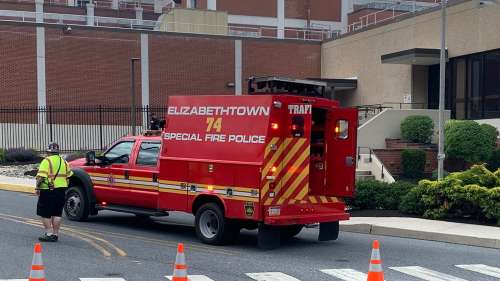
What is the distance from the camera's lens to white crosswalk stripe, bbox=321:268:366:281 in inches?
339

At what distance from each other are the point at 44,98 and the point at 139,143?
28012mm

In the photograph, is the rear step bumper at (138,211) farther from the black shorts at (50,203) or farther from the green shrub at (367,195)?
the green shrub at (367,195)

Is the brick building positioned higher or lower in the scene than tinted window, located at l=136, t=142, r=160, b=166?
higher

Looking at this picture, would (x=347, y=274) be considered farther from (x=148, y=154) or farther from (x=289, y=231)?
(x=148, y=154)

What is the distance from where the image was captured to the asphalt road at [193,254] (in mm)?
8789

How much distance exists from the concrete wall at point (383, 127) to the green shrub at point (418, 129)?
2.23 ft

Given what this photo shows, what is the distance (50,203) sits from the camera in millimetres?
11164

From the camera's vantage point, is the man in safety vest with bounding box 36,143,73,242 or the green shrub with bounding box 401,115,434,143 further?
the green shrub with bounding box 401,115,434,143

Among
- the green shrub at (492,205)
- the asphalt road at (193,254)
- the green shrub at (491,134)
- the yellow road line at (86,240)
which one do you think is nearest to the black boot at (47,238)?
the asphalt road at (193,254)

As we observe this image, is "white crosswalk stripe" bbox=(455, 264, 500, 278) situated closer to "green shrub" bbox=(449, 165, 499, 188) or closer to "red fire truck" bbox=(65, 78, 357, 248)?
"red fire truck" bbox=(65, 78, 357, 248)

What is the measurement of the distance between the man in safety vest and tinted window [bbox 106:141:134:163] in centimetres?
170

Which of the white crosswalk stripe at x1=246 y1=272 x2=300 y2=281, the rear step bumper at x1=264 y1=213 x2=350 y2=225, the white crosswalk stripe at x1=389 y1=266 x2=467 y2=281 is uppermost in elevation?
the rear step bumper at x1=264 y1=213 x2=350 y2=225

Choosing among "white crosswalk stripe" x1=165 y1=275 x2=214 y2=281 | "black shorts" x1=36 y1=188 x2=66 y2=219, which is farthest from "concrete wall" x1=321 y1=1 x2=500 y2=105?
"white crosswalk stripe" x1=165 y1=275 x2=214 y2=281

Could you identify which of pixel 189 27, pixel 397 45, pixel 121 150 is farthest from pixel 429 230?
pixel 189 27
